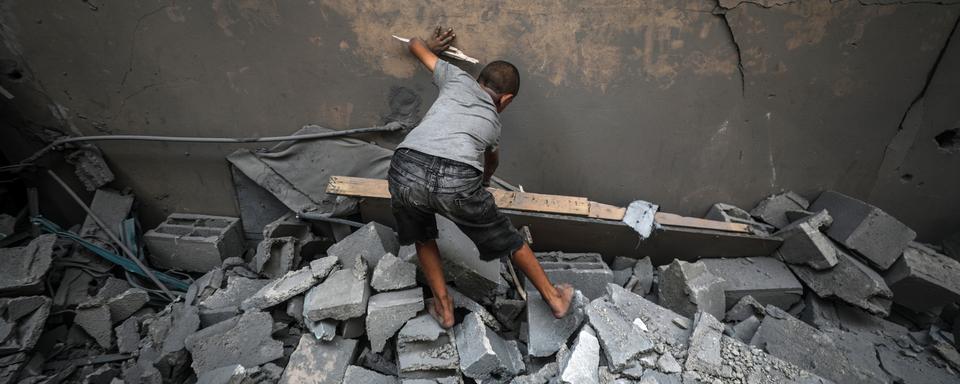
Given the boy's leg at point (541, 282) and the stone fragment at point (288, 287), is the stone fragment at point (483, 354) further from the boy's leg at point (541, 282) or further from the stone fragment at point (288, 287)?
the stone fragment at point (288, 287)

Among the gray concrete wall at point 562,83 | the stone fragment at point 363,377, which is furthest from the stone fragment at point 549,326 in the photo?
the gray concrete wall at point 562,83

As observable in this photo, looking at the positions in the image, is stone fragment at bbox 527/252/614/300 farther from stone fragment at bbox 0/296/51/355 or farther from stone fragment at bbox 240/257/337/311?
stone fragment at bbox 0/296/51/355

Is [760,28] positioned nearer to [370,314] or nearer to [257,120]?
[370,314]

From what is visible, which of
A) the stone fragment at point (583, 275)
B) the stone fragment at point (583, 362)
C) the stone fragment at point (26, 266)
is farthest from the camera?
the stone fragment at point (583, 275)

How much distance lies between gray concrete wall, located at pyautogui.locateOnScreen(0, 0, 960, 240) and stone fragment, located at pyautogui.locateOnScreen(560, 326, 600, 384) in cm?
144

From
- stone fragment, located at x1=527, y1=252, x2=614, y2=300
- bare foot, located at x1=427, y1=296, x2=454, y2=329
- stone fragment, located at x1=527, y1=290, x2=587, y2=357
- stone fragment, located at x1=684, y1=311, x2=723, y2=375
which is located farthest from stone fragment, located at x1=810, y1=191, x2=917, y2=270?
bare foot, located at x1=427, y1=296, x2=454, y2=329

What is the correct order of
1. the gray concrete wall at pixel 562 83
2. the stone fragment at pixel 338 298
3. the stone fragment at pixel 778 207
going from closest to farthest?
1. the stone fragment at pixel 338 298
2. the gray concrete wall at pixel 562 83
3. the stone fragment at pixel 778 207

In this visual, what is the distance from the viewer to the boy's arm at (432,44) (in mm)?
2559

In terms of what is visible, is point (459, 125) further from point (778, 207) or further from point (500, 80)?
point (778, 207)

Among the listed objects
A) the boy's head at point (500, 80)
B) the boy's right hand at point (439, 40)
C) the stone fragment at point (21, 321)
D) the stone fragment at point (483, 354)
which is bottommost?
the stone fragment at point (21, 321)

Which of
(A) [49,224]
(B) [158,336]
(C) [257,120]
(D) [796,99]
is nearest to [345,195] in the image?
(C) [257,120]

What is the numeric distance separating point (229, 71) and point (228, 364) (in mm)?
1929

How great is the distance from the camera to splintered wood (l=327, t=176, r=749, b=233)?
2.85 meters

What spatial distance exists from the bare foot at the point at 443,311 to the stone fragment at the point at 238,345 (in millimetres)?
921
